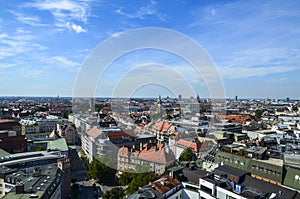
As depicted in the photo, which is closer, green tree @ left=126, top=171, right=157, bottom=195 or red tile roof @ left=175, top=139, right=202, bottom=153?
green tree @ left=126, top=171, right=157, bottom=195

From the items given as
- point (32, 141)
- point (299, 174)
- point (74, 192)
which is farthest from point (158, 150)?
point (32, 141)

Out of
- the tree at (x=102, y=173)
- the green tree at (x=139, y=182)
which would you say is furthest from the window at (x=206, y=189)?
the tree at (x=102, y=173)

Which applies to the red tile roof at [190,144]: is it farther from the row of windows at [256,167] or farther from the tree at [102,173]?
the tree at [102,173]

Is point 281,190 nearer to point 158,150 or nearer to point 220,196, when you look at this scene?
point 220,196

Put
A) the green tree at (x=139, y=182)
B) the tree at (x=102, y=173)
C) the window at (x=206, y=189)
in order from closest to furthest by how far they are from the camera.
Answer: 1. the window at (x=206, y=189)
2. the green tree at (x=139, y=182)
3. the tree at (x=102, y=173)

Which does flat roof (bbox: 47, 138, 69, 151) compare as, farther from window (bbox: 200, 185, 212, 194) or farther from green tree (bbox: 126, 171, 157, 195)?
window (bbox: 200, 185, 212, 194)

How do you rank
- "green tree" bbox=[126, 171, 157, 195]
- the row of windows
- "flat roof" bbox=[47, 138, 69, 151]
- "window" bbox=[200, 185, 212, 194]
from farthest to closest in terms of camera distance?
"flat roof" bbox=[47, 138, 69, 151] < "green tree" bbox=[126, 171, 157, 195] < the row of windows < "window" bbox=[200, 185, 212, 194]

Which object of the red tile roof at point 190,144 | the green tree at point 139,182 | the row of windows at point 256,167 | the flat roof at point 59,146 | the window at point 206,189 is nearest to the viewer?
the window at point 206,189

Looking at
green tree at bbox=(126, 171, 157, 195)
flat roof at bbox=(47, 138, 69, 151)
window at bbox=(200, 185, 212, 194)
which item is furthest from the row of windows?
flat roof at bbox=(47, 138, 69, 151)
